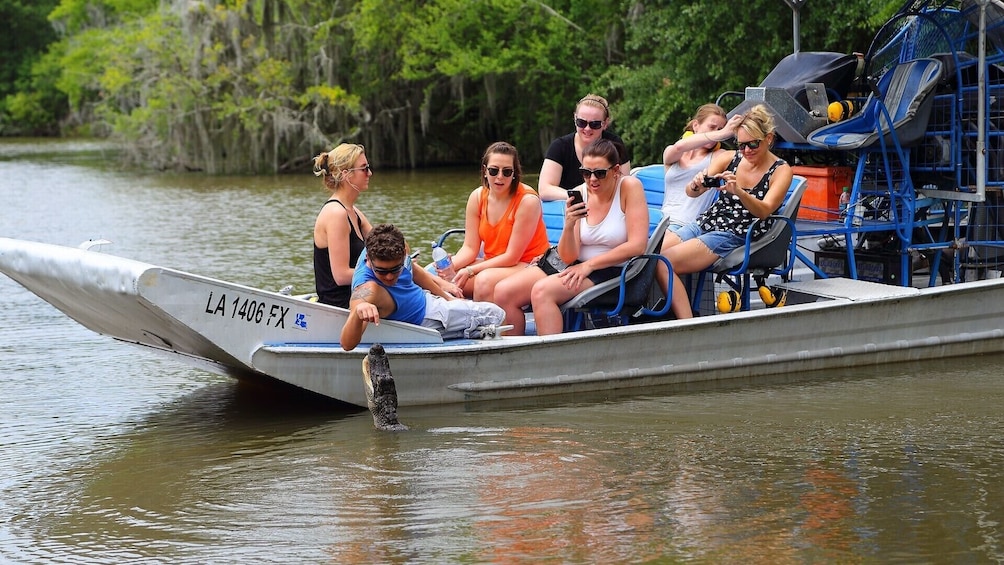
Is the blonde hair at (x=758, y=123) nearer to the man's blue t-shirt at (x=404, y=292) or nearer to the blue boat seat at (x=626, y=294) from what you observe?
the blue boat seat at (x=626, y=294)

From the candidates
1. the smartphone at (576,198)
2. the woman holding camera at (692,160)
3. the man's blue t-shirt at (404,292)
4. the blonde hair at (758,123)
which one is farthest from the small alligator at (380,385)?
the blonde hair at (758,123)

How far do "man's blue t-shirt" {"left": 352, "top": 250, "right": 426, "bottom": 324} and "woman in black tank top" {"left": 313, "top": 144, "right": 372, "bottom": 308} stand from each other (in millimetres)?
118

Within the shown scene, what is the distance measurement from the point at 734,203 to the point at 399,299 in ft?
7.90

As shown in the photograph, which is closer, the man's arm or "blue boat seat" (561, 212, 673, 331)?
the man's arm

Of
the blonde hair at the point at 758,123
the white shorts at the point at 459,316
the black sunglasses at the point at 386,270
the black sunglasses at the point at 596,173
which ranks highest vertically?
the blonde hair at the point at 758,123

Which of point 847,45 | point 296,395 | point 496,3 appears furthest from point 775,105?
point 496,3

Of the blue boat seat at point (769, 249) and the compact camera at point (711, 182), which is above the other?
the compact camera at point (711, 182)

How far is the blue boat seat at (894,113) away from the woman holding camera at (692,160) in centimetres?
79

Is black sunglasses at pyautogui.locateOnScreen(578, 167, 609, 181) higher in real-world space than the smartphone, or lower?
higher

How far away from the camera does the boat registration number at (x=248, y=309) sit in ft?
23.3

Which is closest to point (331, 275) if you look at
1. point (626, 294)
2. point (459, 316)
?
point (459, 316)

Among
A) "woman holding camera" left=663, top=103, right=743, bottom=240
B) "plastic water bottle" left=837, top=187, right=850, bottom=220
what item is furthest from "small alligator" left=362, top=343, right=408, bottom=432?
"plastic water bottle" left=837, top=187, right=850, bottom=220

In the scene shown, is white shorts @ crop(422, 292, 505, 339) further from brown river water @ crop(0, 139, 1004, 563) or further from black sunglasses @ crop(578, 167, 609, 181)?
black sunglasses @ crop(578, 167, 609, 181)

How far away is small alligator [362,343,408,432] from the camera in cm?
716
